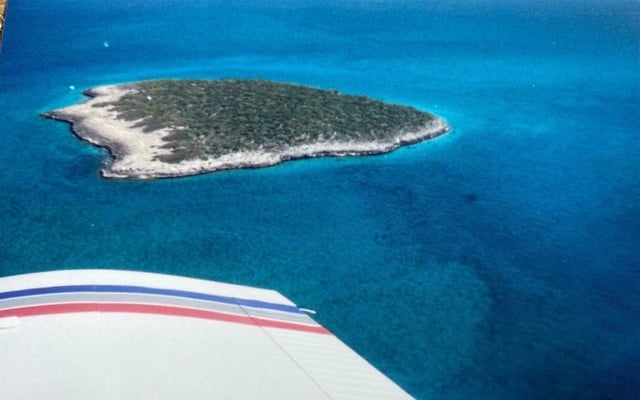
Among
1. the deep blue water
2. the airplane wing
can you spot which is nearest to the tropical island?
the deep blue water

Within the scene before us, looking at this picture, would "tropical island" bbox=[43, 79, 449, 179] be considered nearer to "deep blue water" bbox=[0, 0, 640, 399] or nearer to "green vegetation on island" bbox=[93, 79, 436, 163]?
"green vegetation on island" bbox=[93, 79, 436, 163]

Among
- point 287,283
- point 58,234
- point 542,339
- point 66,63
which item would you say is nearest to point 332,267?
point 287,283

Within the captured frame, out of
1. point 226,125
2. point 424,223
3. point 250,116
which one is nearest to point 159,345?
point 424,223

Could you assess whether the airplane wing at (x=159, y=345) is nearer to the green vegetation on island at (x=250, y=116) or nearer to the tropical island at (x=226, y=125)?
the tropical island at (x=226, y=125)

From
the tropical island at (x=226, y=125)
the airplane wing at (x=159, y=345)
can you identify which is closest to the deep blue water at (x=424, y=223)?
the tropical island at (x=226, y=125)

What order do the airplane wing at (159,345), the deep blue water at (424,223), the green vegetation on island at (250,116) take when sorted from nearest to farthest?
the airplane wing at (159,345) → the deep blue water at (424,223) → the green vegetation on island at (250,116)
